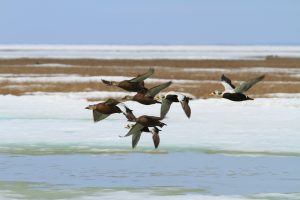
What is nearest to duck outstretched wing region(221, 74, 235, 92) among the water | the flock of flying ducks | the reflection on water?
the flock of flying ducks

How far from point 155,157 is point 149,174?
6.25ft

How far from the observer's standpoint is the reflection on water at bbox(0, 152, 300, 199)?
12180mm

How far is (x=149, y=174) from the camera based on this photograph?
13.4 m

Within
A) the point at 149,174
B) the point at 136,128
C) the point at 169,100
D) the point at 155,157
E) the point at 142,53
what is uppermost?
the point at 142,53

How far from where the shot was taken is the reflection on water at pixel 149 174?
12.2m

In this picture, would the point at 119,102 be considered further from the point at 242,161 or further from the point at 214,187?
the point at 242,161

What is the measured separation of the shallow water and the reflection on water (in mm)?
14

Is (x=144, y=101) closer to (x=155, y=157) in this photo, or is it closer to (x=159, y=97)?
(x=159, y=97)

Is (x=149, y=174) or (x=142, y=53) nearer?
(x=149, y=174)

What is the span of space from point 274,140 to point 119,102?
10985 millimetres

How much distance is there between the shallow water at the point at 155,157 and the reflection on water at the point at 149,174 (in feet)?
0.04

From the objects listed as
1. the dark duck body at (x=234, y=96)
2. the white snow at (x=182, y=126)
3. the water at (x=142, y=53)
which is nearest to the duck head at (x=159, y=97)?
the dark duck body at (x=234, y=96)

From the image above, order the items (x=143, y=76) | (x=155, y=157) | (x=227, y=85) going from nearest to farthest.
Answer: (x=143, y=76)
(x=227, y=85)
(x=155, y=157)

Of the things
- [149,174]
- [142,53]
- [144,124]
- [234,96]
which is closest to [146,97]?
[144,124]
